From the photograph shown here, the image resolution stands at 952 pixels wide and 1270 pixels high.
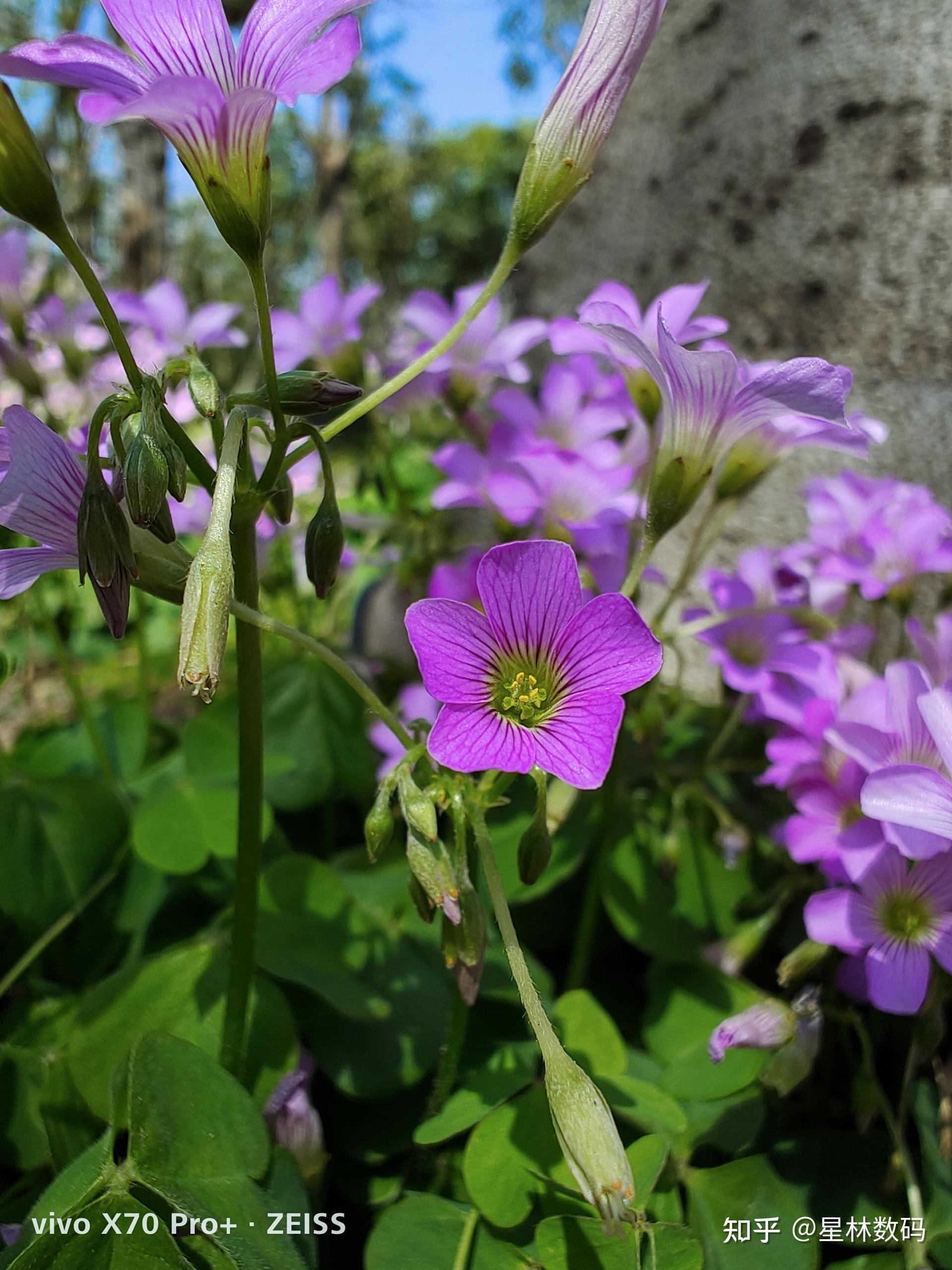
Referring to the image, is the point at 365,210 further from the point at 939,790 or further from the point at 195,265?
the point at 939,790

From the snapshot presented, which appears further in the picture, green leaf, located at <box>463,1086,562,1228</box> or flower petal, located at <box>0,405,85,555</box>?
green leaf, located at <box>463,1086,562,1228</box>

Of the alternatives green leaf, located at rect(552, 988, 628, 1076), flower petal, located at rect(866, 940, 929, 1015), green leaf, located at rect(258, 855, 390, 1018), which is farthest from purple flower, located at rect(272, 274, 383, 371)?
flower petal, located at rect(866, 940, 929, 1015)

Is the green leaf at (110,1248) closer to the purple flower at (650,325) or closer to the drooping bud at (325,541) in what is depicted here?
the drooping bud at (325,541)

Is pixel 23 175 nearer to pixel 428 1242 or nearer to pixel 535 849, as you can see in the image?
pixel 535 849

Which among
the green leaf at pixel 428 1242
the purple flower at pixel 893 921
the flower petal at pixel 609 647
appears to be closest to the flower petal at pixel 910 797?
the purple flower at pixel 893 921

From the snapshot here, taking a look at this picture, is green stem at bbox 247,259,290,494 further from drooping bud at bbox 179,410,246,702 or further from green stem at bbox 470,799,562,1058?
green stem at bbox 470,799,562,1058
